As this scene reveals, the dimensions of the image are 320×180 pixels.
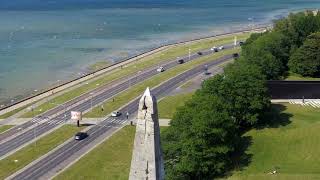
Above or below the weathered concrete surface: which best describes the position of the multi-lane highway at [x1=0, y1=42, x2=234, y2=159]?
below

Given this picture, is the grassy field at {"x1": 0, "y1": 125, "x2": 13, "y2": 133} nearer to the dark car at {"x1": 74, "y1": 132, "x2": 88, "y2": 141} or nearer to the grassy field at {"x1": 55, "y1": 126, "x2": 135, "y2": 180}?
the dark car at {"x1": 74, "y1": 132, "x2": 88, "y2": 141}

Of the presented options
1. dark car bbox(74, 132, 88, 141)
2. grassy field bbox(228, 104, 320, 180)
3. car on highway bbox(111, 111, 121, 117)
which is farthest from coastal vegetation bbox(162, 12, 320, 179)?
car on highway bbox(111, 111, 121, 117)

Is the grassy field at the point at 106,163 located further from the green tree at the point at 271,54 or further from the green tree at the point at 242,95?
the green tree at the point at 271,54

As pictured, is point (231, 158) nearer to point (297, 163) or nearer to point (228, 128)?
point (228, 128)

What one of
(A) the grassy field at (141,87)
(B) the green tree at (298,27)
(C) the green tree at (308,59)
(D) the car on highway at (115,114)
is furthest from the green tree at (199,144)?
(B) the green tree at (298,27)

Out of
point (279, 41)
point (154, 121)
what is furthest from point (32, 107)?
point (154, 121)

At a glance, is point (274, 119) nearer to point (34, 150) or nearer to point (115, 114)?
point (115, 114)
